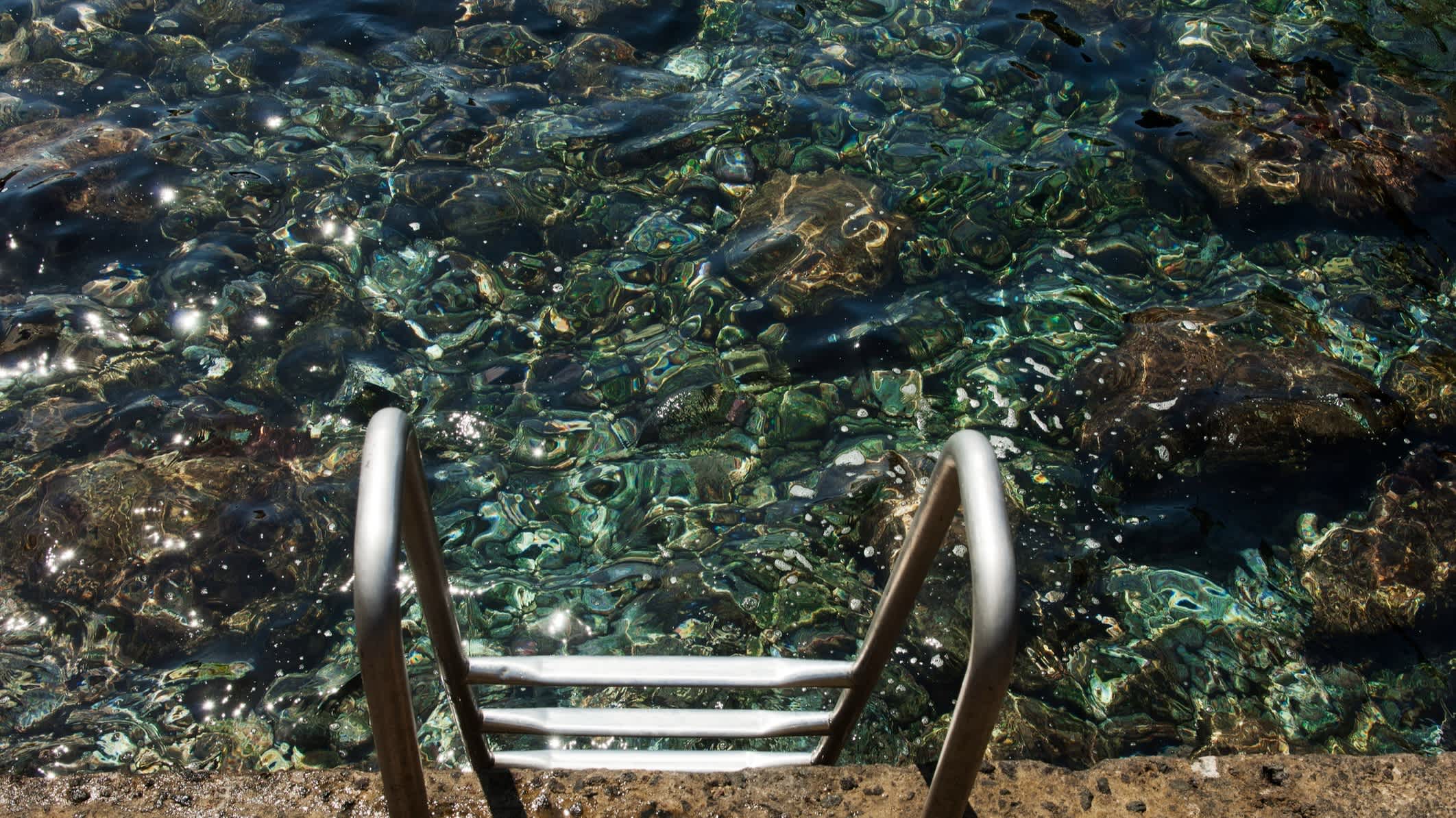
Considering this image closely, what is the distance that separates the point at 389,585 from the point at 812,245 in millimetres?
3488

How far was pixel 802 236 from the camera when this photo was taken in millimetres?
4719

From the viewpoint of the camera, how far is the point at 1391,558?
3.67 meters

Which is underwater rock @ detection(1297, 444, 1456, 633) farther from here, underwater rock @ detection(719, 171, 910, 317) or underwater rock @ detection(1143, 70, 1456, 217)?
underwater rock @ detection(719, 171, 910, 317)

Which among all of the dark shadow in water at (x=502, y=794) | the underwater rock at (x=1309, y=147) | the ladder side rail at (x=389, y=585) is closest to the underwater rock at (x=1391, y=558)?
the underwater rock at (x=1309, y=147)

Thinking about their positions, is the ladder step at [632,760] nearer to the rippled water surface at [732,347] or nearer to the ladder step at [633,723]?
the ladder step at [633,723]

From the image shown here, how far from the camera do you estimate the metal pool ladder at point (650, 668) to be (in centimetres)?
150

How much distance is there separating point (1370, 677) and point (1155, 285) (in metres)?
1.91

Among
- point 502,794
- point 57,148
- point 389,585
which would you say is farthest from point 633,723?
point 57,148

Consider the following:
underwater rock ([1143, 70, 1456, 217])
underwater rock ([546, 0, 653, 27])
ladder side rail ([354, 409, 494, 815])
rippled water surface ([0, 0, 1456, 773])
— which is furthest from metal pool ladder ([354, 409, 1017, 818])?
underwater rock ([546, 0, 653, 27])

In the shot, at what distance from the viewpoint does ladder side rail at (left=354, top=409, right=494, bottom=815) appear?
1.45 m

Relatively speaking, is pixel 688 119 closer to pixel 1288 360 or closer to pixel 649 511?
pixel 649 511

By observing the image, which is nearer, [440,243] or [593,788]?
[593,788]

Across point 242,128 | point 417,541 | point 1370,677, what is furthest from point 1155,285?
point 242,128

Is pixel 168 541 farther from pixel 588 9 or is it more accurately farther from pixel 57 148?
pixel 588 9
